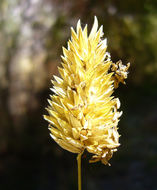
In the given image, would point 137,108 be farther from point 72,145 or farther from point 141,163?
point 72,145

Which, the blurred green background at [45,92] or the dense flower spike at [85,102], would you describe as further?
the blurred green background at [45,92]

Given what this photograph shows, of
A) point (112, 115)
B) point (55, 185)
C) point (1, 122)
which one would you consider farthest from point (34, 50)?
point (112, 115)

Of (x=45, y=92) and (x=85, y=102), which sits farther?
(x=45, y=92)

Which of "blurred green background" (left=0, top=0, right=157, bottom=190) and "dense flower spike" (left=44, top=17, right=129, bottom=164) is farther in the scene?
"blurred green background" (left=0, top=0, right=157, bottom=190)

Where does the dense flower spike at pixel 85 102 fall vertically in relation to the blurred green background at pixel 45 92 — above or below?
below

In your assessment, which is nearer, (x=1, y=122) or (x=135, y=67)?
(x=1, y=122)
